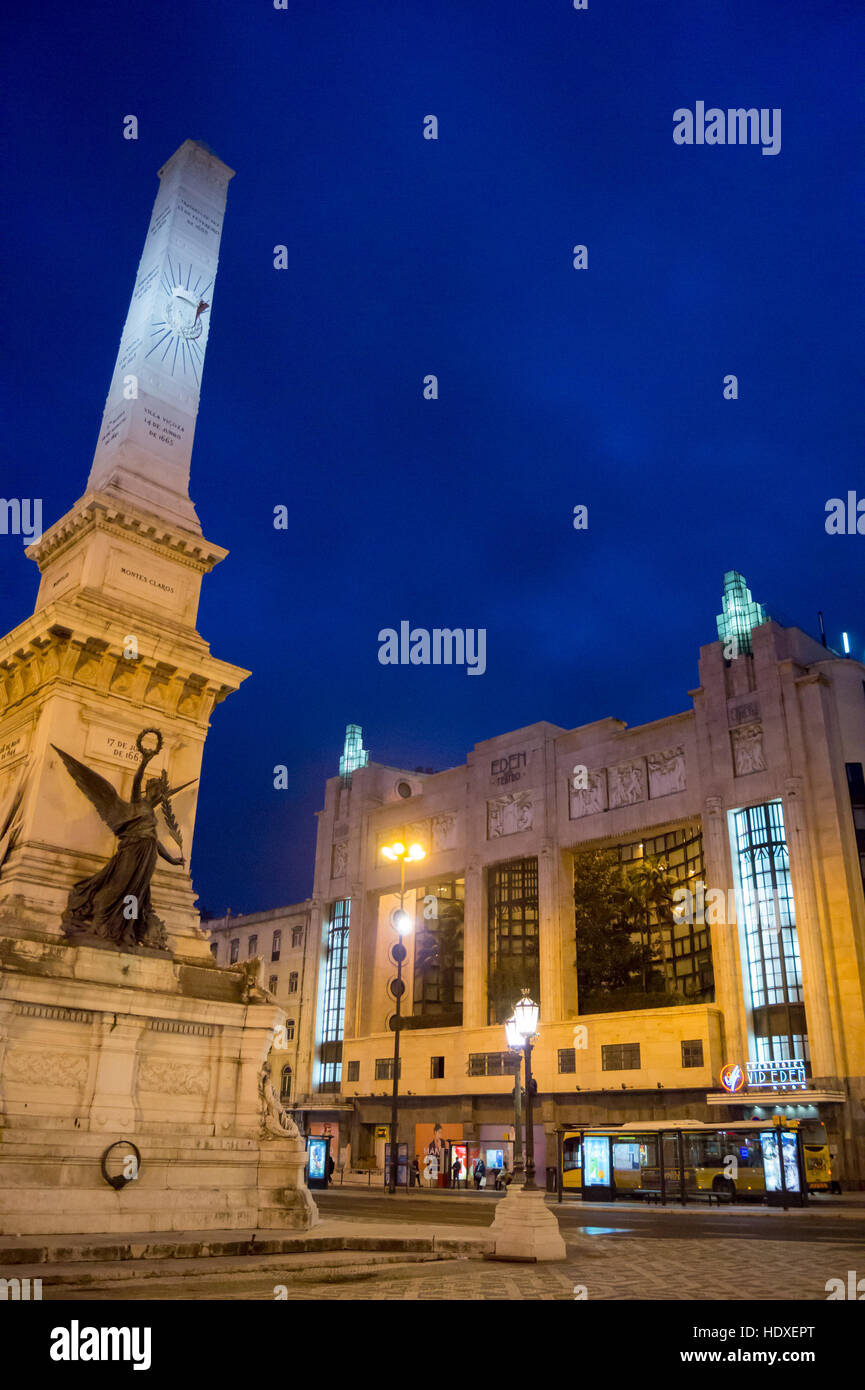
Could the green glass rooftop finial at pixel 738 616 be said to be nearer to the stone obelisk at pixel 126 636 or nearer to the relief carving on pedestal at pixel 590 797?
the relief carving on pedestal at pixel 590 797

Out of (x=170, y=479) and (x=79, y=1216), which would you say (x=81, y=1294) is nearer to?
(x=79, y=1216)

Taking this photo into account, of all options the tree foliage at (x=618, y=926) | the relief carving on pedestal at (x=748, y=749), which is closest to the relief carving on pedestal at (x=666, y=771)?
the relief carving on pedestal at (x=748, y=749)

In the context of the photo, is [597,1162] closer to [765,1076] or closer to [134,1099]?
[765,1076]

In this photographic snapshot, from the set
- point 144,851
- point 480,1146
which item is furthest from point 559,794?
point 144,851

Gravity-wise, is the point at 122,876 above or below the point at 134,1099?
above

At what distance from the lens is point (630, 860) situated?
64812 millimetres

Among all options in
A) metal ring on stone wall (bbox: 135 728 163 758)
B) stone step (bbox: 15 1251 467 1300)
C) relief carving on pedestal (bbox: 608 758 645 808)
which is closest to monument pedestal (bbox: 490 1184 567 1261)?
stone step (bbox: 15 1251 467 1300)

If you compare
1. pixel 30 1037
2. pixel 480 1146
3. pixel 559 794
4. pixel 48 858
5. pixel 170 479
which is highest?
pixel 559 794

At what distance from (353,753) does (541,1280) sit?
65648 mm

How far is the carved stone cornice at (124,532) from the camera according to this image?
19438 mm

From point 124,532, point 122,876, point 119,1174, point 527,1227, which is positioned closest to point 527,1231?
point 527,1227

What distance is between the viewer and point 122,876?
15.4 meters

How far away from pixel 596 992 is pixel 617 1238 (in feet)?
129

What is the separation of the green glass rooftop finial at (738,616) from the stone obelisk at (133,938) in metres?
36.0
